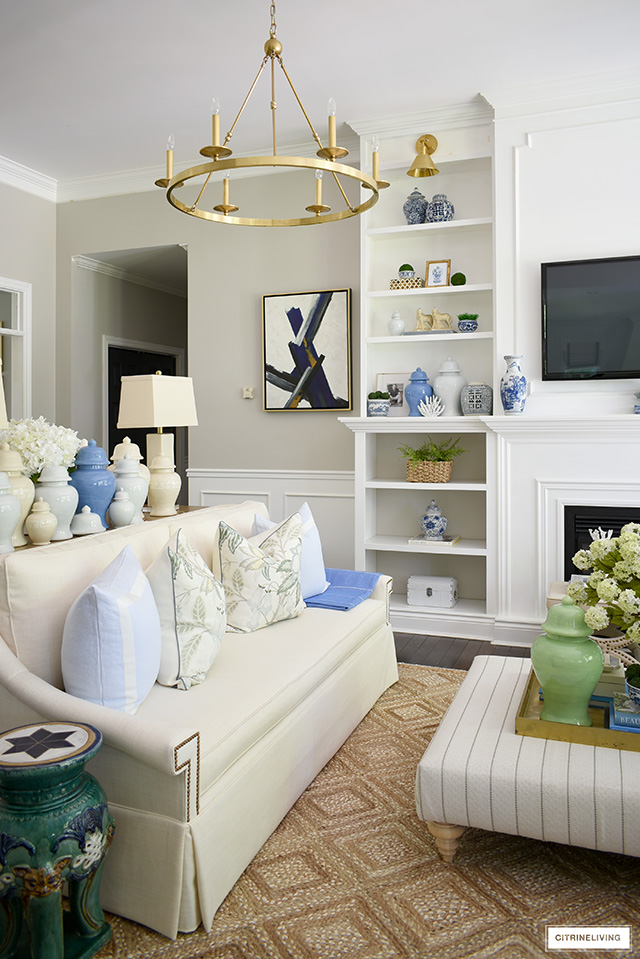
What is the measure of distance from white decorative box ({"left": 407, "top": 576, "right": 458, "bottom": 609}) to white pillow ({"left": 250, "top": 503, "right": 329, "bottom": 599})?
138cm

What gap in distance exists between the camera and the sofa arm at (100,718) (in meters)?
1.66

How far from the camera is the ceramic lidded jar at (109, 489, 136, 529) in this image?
106 inches

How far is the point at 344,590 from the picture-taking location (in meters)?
3.29

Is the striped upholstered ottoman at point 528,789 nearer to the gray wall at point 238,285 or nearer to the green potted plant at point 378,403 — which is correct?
the green potted plant at point 378,403

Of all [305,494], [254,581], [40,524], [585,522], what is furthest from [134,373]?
[40,524]

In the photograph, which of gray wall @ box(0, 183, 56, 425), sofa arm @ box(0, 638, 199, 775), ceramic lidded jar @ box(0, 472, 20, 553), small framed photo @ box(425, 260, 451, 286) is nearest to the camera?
sofa arm @ box(0, 638, 199, 775)

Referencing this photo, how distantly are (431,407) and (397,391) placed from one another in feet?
1.15

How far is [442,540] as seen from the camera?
440 cm

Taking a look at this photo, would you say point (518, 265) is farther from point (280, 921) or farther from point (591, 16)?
point (280, 921)

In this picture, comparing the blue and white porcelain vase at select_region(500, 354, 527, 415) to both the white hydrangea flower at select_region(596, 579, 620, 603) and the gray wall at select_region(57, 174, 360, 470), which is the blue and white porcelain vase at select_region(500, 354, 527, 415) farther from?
the white hydrangea flower at select_region(596, 579, 620, 603)

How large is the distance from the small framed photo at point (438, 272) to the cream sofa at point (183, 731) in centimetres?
256

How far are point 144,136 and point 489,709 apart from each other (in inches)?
161

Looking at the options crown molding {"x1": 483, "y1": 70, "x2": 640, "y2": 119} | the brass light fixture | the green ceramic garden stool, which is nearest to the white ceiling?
crown molding {"x1": 483, "y1": 70, "x2": 640, "y2": 119}

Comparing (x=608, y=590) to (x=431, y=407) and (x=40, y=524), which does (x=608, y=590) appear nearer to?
(x=40, y=524)
